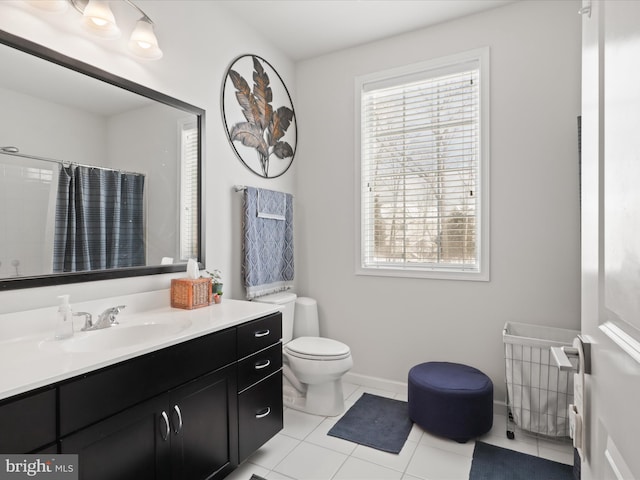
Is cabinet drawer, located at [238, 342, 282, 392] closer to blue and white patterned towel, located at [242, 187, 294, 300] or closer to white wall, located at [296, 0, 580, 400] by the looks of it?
blue and white patterned towel, located at [242, 187, 294, 300]

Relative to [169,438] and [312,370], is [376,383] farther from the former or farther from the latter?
[169,438]

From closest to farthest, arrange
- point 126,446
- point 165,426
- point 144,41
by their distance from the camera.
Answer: point 126,446
point 165,426
point 144,41

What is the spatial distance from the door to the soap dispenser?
5.59 ft

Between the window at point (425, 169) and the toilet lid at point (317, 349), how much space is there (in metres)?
0.71

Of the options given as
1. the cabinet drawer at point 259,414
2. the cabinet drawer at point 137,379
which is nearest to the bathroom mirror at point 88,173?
the cabinet drawer at point 137,379

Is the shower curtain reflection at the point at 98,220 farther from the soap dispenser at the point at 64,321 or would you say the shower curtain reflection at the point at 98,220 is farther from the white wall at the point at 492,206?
the white wall at the point at 492,206

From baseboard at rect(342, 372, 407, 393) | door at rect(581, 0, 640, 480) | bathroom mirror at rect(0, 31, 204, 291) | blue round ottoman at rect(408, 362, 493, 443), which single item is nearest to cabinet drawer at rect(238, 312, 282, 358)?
bathroom mirror at rect(0, 31, 204, 291)

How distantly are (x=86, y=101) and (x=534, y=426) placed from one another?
2.95 metres

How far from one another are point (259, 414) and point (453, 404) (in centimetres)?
111

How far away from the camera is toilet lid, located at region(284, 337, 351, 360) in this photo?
230 cm

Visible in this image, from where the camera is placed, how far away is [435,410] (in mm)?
2098

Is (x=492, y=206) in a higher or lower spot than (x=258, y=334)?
higher

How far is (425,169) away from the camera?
8.91 feet

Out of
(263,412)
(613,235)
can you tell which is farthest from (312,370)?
(613,235)
